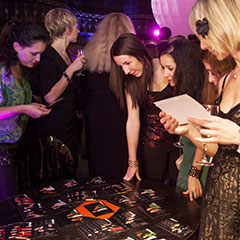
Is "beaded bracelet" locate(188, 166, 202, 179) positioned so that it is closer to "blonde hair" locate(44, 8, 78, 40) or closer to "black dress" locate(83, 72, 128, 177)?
"black dress" locate(83, 72, 128, 177)

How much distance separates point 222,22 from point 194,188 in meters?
A: 1.03

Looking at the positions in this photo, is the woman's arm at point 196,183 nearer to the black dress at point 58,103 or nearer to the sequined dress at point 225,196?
the sequined dress at point 225,196

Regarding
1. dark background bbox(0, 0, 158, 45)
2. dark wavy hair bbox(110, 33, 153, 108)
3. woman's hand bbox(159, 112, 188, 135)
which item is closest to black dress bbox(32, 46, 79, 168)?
dark wavy hair bbox(110, 33, 153, 108)

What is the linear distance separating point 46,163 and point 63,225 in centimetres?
91

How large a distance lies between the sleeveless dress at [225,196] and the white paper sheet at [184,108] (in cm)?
12

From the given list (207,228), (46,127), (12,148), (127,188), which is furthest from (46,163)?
(207,228)

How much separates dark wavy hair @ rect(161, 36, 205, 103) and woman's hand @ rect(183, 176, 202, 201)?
50 centimetres

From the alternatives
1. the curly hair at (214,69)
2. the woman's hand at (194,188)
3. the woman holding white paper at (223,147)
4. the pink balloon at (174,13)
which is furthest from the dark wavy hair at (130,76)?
the pink balloon at (174,13)

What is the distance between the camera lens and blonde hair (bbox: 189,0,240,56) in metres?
1.02

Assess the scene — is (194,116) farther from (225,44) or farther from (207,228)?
(207,228)

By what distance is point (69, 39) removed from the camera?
2666 mm

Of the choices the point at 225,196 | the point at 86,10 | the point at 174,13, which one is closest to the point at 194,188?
the point at 225,196

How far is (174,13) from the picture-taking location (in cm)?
349

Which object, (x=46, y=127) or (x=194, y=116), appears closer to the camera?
(x=194, y=116)
